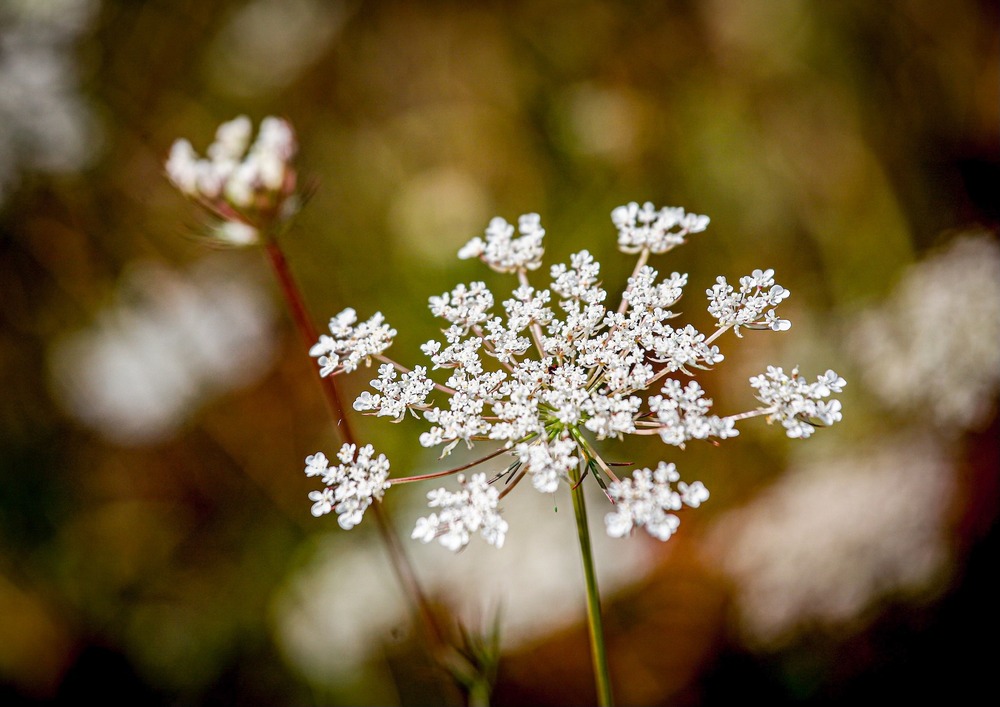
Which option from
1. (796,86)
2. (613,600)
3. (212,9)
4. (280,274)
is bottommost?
(613,600)

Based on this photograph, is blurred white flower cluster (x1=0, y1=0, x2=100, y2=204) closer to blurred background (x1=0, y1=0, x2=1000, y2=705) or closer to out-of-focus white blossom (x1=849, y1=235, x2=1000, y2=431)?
blurred background (x1=0, y1=0, x2=1000, y2=705)

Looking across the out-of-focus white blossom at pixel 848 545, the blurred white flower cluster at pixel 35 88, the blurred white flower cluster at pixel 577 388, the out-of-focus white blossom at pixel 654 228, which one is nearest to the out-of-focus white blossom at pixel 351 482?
the blurred white flower cluster at pixel 577 388

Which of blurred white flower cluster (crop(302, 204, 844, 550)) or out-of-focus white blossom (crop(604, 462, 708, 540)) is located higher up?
blurred white flower cluster (crop(302, 204, 844, 550))

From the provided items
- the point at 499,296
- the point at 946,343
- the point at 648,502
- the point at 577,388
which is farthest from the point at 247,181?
the point at 946,343

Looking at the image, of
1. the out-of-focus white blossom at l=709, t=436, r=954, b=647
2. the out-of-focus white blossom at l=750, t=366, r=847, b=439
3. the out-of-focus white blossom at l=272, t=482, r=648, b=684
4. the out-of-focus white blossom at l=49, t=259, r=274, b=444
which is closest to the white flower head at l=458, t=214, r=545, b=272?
the out-of-focus white blossom at l=750, t=366, r=847, b=439

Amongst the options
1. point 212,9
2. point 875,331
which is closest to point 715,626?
point 875,331

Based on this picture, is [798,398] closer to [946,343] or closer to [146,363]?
[946,343]

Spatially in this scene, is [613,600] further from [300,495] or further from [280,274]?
[280,274]
